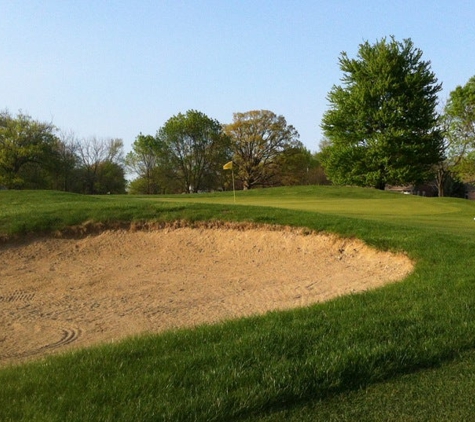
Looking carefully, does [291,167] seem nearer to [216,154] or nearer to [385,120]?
[216,154]

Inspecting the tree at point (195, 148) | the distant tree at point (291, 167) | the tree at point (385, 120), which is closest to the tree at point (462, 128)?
the tree at point (385, 120)

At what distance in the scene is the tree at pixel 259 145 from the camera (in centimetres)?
7250

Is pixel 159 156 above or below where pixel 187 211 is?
above

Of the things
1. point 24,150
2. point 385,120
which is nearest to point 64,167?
point 24,150

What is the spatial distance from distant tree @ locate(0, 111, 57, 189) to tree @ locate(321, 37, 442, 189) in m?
36.7

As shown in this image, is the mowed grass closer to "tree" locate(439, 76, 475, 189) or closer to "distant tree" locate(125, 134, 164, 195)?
"tree" locate(439, 76, 475, 189)

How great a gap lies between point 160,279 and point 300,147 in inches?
2597

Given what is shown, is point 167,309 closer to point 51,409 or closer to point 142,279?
point 142,279

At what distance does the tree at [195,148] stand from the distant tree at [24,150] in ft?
55.3

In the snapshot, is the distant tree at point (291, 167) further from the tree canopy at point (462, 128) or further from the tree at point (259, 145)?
the tree canopy at point (462, 128)

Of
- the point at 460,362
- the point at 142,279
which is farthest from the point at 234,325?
the point at 142,279

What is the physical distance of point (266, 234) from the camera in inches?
472

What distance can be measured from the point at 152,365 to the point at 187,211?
9676 mm

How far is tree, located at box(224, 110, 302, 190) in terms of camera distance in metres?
72.5
